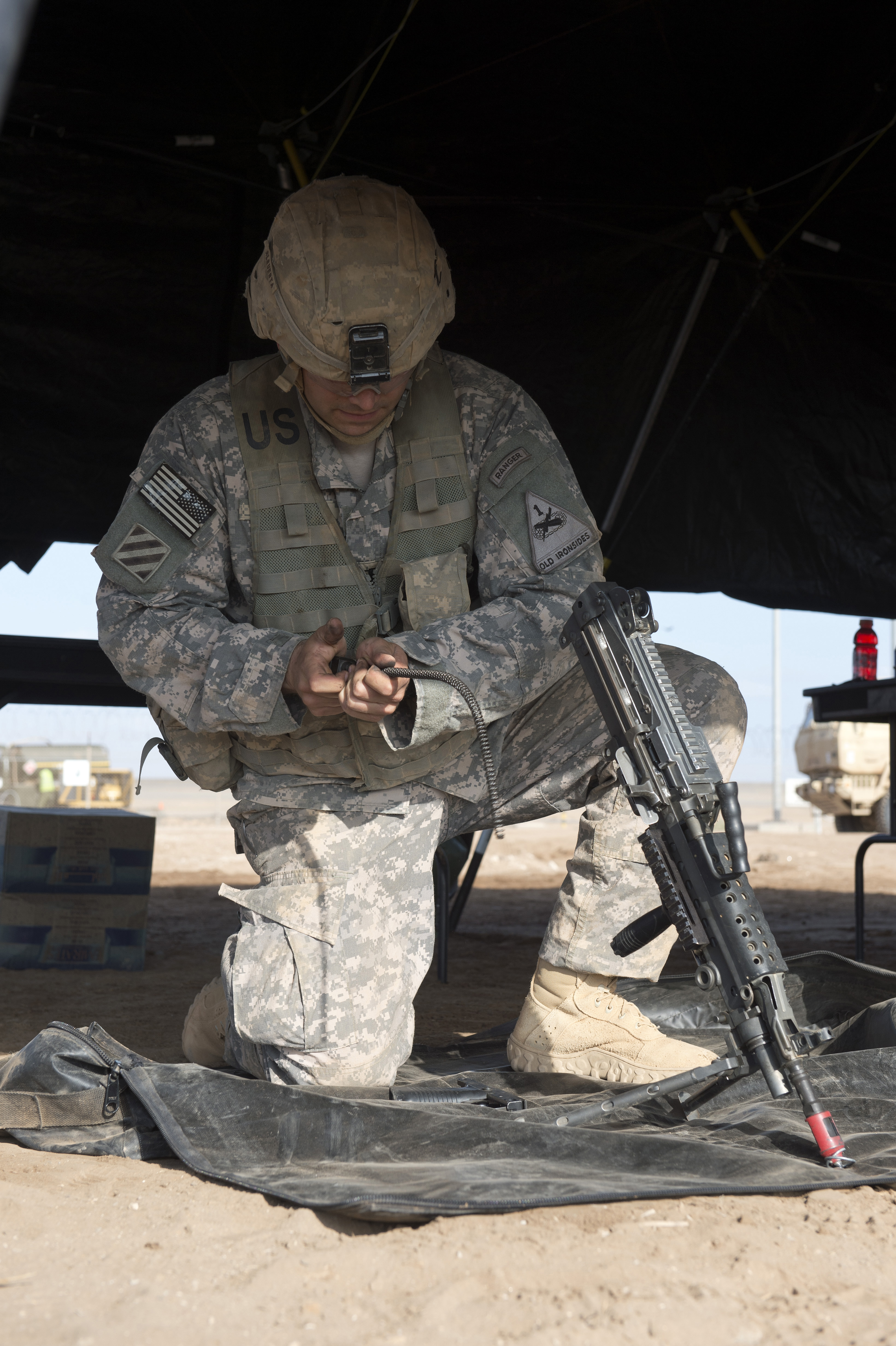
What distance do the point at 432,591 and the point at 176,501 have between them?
54cm

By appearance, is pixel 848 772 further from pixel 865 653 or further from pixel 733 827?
pixel 733 827

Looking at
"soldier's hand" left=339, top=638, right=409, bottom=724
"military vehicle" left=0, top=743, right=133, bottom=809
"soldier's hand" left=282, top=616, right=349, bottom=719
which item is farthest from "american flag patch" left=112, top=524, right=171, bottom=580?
"military vehicle" left=0, top=743, right=133, bottom=809

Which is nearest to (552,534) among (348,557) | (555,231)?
(348,557)

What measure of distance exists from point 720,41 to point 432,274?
1.37 meters

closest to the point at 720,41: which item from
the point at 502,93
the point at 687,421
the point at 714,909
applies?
the point at 502,93

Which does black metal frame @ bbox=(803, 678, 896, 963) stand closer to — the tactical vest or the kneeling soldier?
the kneeling soldier

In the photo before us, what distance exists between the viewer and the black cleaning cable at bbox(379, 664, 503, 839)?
1.93 m

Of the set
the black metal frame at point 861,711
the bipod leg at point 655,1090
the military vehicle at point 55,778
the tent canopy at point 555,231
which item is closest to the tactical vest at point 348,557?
the bipod leg at point 655,1090

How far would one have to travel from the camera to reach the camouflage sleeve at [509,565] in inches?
81.7

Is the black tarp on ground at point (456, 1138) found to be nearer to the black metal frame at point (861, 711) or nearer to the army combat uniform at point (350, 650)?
the army combat uniform at point (350, 650)

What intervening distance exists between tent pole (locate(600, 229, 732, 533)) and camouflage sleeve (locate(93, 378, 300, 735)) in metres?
2.02

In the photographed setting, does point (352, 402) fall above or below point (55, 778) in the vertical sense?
above

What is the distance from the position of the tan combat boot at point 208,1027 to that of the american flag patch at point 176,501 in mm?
891

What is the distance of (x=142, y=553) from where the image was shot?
2219mm
